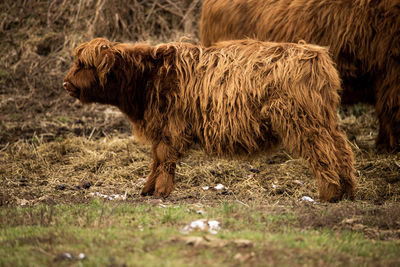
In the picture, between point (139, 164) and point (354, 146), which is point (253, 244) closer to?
point (139, 164)

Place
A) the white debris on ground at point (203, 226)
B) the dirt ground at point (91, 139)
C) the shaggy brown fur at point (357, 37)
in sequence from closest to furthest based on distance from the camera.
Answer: the white debris on ground at point (203, 226) → the dirt ground at point (91, 139) → the shaggy brown fur at point (357, 37)

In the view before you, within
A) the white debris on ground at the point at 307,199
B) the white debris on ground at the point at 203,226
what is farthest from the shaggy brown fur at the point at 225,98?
the white debris on ground at the point at 203,226

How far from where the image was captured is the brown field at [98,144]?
215 inches

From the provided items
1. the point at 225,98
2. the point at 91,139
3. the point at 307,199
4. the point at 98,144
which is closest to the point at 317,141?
the point at 307,199

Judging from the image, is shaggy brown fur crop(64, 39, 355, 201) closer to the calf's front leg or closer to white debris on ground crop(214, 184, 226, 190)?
the calf's front leg

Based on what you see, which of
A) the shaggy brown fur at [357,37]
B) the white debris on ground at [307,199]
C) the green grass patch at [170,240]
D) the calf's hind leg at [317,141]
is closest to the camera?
the green grass patch at [170,240]

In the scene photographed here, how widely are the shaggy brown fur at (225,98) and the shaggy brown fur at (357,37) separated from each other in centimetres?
146

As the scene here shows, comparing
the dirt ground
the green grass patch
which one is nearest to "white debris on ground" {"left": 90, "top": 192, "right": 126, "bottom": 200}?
the dirt ground

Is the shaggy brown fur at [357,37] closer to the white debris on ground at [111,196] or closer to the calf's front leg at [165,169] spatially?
the calf's front leg at [165,169]

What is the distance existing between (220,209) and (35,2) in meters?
8.90

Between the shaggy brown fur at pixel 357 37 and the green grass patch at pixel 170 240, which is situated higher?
the shaggy brown fur at pixel 357 37

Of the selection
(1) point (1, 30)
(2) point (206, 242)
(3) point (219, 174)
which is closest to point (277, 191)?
(3) point (219, 174)

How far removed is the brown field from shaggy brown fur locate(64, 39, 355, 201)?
0.48m

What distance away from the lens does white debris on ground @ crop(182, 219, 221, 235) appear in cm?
374
